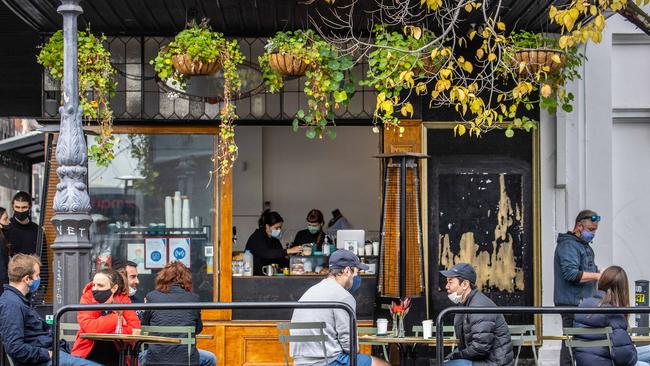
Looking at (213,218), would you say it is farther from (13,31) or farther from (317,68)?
(13,31)

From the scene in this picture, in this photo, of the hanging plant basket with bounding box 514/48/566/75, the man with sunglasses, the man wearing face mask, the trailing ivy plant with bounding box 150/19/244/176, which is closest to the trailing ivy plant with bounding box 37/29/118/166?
the trailing ivy plant with bounding box 150/19/244/176

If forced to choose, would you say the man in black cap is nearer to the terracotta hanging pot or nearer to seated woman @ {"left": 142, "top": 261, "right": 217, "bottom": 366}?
seated woman @ {"left": 142, "top": 261, "right": 217, "bottom": 366}

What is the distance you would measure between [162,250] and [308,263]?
1702 millimetres

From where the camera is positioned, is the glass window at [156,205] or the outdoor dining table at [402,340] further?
the glass window at [156,205]

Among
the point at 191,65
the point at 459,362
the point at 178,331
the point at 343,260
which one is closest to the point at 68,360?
the point at 178,331

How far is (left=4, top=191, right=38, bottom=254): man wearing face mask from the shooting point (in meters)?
13.2

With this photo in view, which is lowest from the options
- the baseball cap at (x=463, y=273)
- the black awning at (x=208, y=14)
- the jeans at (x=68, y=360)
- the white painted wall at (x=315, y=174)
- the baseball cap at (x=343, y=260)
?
the jeans at (x=68, y=360)

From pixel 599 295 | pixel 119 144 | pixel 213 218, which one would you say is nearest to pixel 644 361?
pixel 599 295

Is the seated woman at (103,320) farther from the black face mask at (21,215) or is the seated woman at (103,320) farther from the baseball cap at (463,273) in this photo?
the black face mask at (21,215)

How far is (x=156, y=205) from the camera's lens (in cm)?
1326

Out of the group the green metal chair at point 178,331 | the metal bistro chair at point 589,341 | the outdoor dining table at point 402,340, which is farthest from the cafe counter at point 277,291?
the metal bistro chair at point 589,341

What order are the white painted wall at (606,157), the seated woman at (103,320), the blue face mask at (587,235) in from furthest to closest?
the white painted wall at (606,157)
the blue face mask at (587,235)
the seated woman at (103,320)

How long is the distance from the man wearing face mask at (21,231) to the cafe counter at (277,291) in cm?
243

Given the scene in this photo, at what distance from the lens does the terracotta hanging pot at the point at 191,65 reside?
38.8ft
